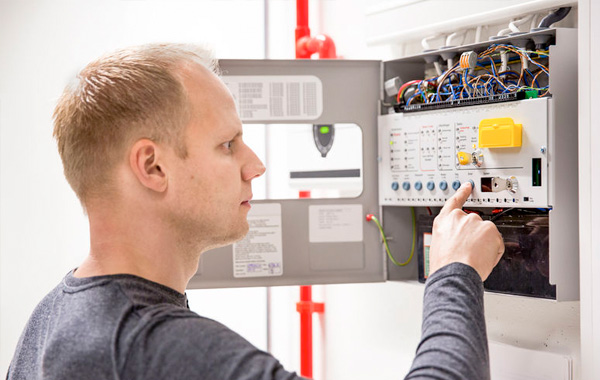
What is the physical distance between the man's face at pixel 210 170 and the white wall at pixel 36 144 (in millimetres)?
1141

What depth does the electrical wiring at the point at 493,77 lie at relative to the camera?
1.50 metres

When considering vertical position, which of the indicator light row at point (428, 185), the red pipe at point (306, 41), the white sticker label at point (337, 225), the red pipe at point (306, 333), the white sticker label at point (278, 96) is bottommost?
the red pipe at point (306, 333)


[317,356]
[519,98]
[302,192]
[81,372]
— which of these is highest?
[519,98]

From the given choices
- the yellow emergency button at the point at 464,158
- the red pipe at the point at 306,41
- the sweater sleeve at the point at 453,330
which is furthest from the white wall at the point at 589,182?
the red pipe at the point at 306,41

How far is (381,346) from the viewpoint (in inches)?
86.5

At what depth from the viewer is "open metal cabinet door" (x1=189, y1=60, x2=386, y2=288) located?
180cm

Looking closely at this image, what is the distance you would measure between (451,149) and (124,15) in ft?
4.02

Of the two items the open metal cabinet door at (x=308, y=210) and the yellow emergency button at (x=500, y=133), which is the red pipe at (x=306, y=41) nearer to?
the open metal cabinet door at (x=308, y=210)

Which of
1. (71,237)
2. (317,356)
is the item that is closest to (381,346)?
(317,356)

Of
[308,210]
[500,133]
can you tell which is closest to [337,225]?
[308,210]

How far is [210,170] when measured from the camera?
1005 mm

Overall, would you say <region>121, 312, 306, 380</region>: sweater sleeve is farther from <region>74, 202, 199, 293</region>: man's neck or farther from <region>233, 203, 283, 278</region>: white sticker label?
<region>233, 203, 283, 278</region>: white sticker label

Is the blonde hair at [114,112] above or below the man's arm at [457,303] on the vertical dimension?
above

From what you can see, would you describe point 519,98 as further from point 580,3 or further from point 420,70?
point 420,70
